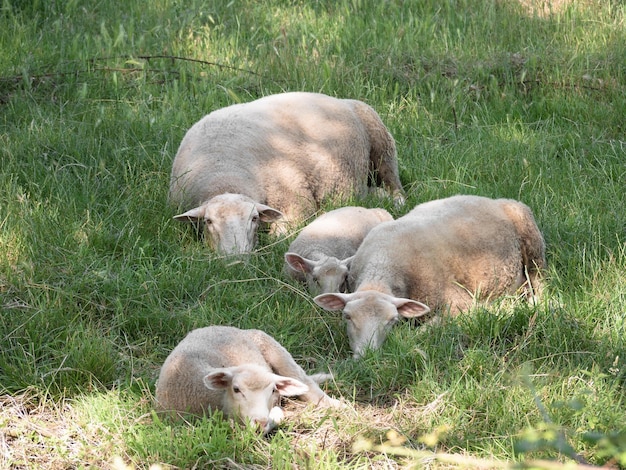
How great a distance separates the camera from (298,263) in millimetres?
6191

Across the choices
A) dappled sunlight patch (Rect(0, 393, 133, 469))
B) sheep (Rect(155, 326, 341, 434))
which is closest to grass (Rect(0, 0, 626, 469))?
dappled sunlight patch (Rect(0, 393, 133, 469))

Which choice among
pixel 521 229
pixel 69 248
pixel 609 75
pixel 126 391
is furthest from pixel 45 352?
pixel 609 75

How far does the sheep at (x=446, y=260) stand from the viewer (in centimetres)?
558

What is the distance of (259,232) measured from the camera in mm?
7137

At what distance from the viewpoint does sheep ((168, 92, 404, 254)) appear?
22.5 feet

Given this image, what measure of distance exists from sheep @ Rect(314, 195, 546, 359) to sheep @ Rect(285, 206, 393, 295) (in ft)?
0.48

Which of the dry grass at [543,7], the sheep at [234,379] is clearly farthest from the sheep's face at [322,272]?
the dry grass at [543,7]

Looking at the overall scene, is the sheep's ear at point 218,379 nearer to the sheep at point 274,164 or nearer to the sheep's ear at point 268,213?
the sheep at point 274,164

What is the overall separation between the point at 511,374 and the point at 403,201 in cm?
339

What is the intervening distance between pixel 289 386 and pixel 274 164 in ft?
11.6

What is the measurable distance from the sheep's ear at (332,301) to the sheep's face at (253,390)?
1.14 metres

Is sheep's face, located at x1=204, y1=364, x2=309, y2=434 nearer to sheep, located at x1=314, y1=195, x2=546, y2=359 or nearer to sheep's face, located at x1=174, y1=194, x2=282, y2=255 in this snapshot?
sheep, located at x1=314, y1=195, x2=546, y2=359

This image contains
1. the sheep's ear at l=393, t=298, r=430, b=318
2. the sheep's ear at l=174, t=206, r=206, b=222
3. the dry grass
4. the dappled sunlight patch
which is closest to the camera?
the dappled sunlight patch

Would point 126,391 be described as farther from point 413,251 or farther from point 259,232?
point 259,232
